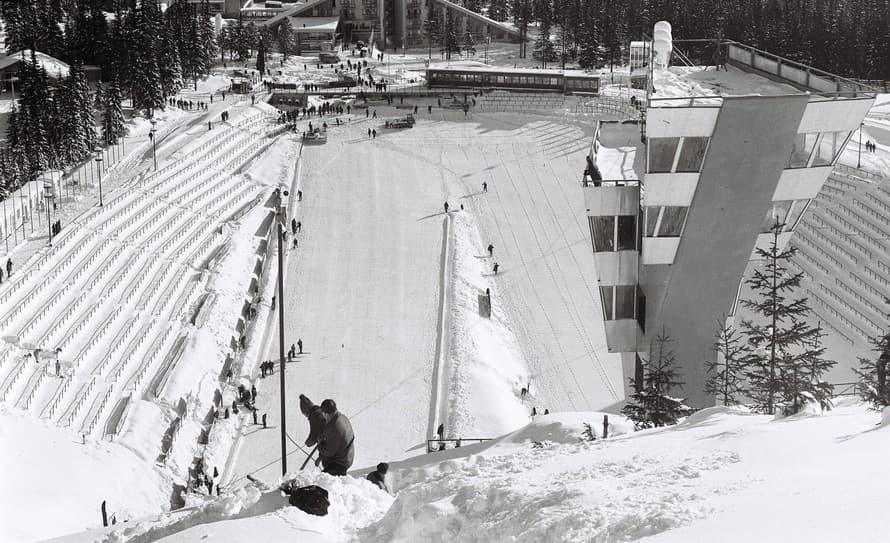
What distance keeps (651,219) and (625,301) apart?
11.0 ft

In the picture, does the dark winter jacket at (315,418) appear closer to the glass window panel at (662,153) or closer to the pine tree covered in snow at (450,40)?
the glass window panel at (662,153)

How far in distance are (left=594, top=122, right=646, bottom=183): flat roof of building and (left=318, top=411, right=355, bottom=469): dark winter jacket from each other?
51.0 feet

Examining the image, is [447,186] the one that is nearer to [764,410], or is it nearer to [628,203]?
[628,203]

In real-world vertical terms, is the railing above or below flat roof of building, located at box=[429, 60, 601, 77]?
above

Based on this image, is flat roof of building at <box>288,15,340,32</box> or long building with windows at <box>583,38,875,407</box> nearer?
long building with windows at <box>583,38,875,407</box>

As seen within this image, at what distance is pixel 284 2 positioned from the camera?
110688 mm

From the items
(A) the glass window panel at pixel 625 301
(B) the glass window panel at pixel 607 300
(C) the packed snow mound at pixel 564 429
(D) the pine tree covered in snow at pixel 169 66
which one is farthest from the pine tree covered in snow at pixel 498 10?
(C) the packed snow mound at pixel 564 429

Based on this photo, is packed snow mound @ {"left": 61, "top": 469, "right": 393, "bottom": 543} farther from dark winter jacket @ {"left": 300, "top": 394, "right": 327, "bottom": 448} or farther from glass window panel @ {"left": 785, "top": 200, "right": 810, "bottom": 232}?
glass window panel @ {"left": 785, "top": 200, "right": 810, "bottom": 232}

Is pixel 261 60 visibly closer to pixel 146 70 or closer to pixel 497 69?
pixel 146 70

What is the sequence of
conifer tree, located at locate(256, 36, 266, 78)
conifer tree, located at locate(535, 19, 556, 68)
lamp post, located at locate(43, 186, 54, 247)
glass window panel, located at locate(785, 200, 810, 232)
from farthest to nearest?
conifer tree, located at locate(535, 19, 556, 68) → conifer tree, located at locate(256, 36, 266, 78) → lamp post, located at locate(43, 186, 54, 247) → glass window panel, located at locate(785, 200, 810, 232)

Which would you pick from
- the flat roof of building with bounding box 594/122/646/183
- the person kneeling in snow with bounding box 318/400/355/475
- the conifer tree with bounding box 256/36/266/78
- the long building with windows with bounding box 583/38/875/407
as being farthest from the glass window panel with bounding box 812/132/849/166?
the conifer tree with bounding box 256/36/266/78

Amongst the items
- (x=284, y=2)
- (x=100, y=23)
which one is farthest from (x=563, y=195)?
(x=284, y=2)

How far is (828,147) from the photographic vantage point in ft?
80.7

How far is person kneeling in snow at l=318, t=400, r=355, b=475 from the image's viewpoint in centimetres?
1178
